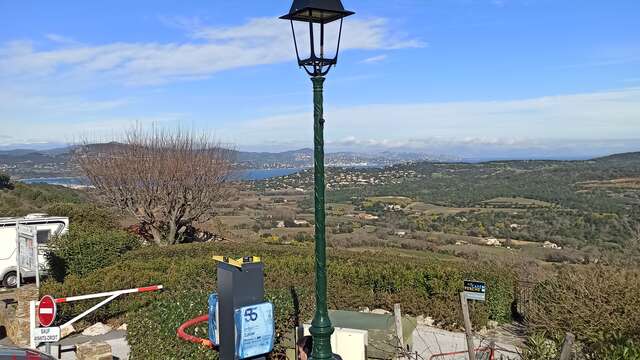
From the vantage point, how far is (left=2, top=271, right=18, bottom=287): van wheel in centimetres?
1748

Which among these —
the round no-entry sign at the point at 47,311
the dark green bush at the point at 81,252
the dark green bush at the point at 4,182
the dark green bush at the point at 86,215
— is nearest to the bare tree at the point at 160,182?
the dark green bush at the point at 86,215

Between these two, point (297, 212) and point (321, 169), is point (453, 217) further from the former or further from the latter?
point (321, 169)

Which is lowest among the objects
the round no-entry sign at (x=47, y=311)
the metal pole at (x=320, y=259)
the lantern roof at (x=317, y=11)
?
the round no-entry sign at (x=47, y=311)

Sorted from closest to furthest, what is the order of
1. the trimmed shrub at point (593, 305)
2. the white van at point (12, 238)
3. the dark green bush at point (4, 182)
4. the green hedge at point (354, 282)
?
the trimmed shrub at point (593, 305) → the green hedge at point (354, 282) → the white van at point (12, 238) → the dark green bush at point (4, 182)

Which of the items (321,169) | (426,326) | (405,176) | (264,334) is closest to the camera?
(321,169)

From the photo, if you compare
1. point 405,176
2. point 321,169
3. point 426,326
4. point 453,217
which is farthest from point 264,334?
point 405,176

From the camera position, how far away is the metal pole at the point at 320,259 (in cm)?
547

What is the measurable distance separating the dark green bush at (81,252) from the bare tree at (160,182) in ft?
16.3

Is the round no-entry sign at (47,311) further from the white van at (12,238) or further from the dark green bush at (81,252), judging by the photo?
the white van at (12,238)

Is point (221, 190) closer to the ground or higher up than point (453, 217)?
higher up

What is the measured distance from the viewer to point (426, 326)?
41.4 feet

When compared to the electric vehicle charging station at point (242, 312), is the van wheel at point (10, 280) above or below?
below

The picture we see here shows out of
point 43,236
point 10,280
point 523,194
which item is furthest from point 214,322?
point 523,194

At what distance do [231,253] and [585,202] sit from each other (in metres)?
38.2
